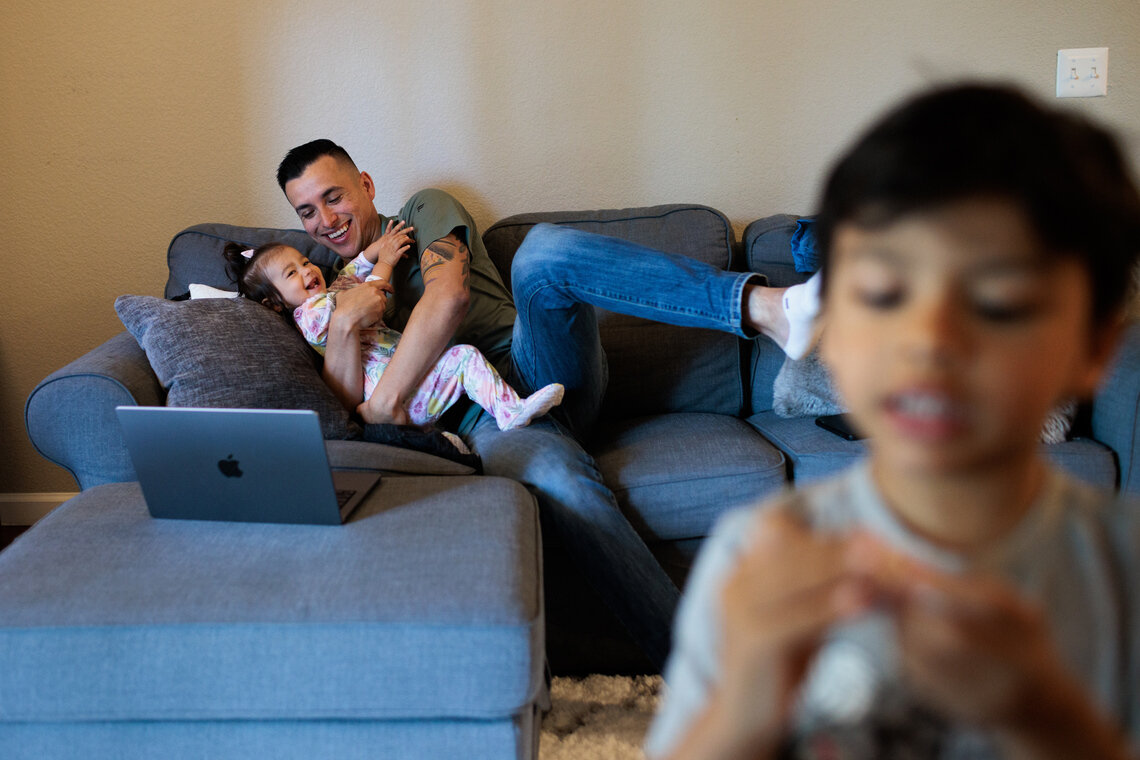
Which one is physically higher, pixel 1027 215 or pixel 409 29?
pixel 409 29

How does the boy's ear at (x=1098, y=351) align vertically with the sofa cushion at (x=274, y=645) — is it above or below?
above

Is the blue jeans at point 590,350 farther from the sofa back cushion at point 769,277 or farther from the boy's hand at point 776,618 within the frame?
the boy's hand at point 776,618

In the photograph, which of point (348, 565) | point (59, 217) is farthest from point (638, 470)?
point (59, 217)

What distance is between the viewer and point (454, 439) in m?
1.77

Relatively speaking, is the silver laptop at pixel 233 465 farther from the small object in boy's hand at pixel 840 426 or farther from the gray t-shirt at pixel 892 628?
the small object in boy's hand at pixel 840 426

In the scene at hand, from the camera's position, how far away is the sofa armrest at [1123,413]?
5.60 feet

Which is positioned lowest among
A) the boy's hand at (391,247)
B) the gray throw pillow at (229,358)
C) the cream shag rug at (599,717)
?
the cream shag rug at (599,717)

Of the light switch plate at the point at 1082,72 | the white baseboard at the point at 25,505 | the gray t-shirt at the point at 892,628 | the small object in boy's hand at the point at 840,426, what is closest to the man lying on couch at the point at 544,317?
the small object in boy's hand at the point at 840,426

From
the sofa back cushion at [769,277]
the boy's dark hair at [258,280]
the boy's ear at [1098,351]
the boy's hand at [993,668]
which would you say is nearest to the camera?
the boy's hand at [993,668]

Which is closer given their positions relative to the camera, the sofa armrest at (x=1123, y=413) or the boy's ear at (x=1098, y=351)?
the boy's ear at (x=1098, y=351)

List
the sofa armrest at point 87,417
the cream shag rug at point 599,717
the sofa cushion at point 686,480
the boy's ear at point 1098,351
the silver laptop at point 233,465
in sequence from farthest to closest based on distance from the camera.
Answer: the sofa cushion at point 686,480, the sofa armrest at point 87,417, the cream shag rug at point 599,717, the silver laptop at point 233,465, the boy's ear at point 1098,351

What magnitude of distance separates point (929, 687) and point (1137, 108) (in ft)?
8.59

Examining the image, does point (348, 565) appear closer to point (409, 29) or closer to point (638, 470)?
point (638, 470)

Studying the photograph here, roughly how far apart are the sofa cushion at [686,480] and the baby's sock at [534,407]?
0.50 feet
